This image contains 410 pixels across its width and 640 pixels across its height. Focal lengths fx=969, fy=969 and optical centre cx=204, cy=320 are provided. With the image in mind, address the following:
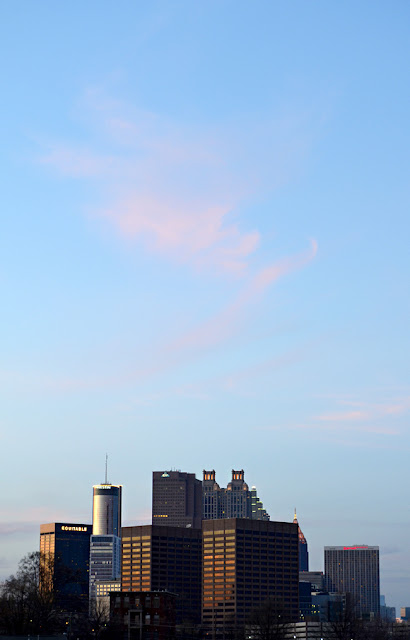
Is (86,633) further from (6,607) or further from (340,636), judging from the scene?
(340,636)

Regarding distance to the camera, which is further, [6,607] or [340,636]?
[340,636]

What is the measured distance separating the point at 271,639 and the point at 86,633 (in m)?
37.9

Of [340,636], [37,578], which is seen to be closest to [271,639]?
[340,636]

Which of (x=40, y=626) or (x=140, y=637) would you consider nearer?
(x=40, y=626)

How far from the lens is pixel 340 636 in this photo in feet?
654

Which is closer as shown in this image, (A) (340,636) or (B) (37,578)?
(B) (37,578)

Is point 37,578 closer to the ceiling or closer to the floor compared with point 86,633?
closer to the ceiling

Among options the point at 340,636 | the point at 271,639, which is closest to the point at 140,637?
the point at 271,639

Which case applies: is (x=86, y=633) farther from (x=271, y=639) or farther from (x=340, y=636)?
(x=340, y=636)

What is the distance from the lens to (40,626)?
549 feet

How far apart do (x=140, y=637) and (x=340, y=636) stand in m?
41.1

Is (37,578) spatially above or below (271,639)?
above

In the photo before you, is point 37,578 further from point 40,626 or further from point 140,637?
point 140,637

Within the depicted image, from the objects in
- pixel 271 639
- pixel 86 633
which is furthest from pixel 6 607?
pixel 271 639
